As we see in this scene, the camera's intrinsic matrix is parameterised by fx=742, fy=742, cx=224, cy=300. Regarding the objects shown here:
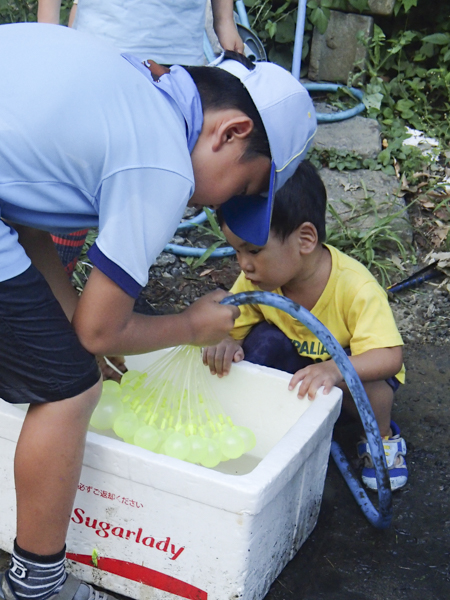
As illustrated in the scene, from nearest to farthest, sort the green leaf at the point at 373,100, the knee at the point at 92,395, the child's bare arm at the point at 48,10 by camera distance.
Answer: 1. the knee at the point at 92,395
2. the child's bare arm at the point at 48,10
3. the green leaf at the point at 373,100

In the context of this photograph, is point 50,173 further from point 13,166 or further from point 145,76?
point 145,76

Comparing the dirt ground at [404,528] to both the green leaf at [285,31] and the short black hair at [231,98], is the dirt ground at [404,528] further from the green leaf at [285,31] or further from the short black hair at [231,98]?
the green leaf at [285,31]

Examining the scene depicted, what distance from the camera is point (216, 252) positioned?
126 inches

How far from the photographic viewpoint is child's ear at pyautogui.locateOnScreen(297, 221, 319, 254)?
6.66ft

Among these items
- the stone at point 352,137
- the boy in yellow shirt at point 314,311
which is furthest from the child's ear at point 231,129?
the stone at point 352,137

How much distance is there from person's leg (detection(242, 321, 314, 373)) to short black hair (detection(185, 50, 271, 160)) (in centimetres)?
84

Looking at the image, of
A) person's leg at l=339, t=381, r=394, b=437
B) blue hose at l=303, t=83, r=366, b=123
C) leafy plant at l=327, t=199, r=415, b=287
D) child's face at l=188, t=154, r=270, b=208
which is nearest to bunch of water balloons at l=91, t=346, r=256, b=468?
person's leg at l=339, t=381, r=394, b=437

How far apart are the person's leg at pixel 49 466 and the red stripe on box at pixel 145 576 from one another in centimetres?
23

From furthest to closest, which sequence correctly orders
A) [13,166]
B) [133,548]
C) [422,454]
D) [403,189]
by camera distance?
[403,189] → [422,454] → [133,548] → [13,166]

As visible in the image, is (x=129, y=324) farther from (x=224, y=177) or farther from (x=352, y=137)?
(x=352, y=137)

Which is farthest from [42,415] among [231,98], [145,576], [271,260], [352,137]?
[352,137]

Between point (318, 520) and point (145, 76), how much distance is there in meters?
1.24

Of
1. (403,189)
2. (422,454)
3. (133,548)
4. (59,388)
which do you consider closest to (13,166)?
(59,388)

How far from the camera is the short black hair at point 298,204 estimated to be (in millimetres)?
1978
